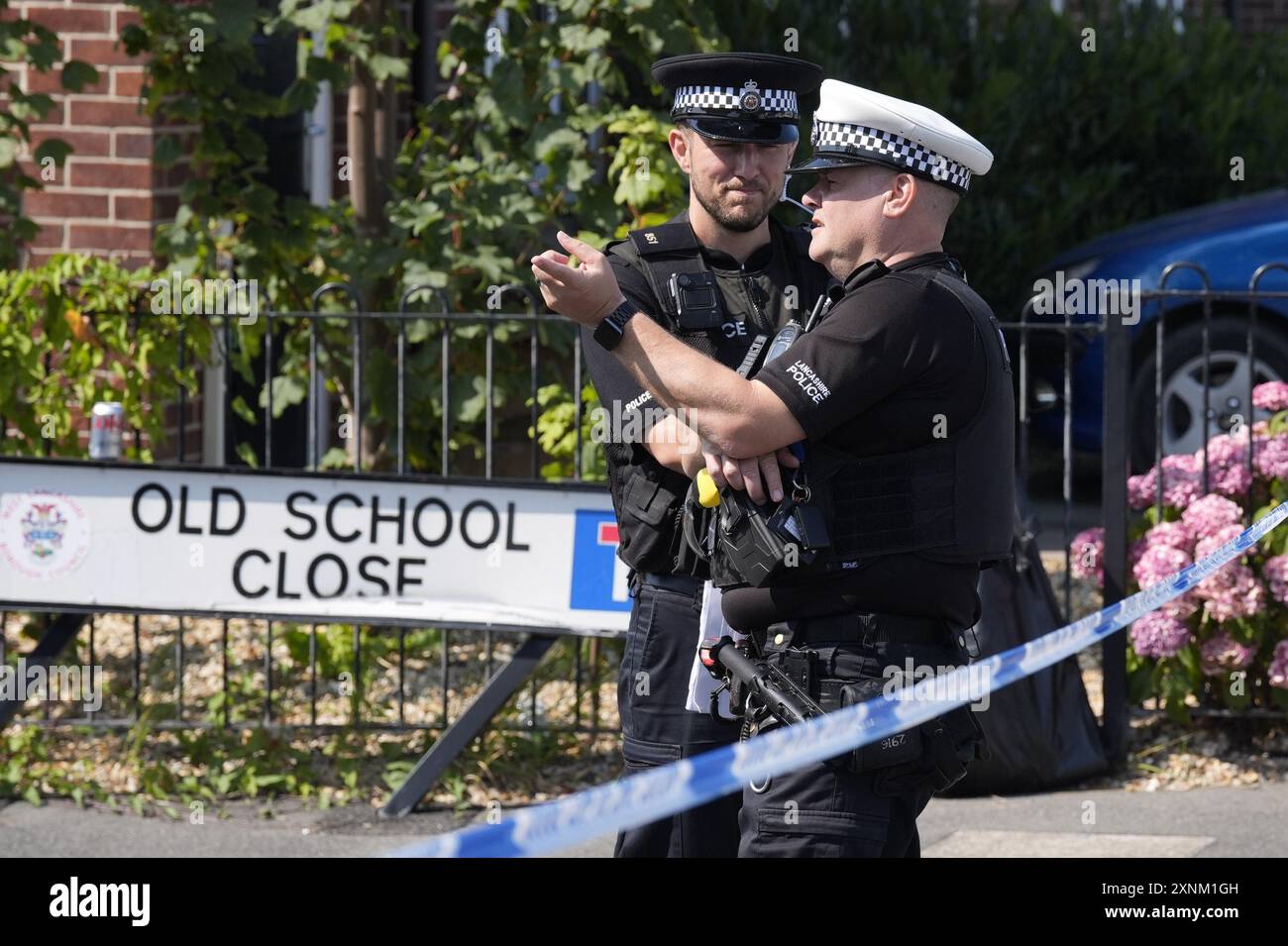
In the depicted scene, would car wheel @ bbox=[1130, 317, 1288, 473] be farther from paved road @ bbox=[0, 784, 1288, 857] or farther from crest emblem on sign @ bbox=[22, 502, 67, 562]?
crest emblem on sign @ bbox=[22, 502, 67, 562]

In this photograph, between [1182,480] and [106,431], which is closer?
[106,431]

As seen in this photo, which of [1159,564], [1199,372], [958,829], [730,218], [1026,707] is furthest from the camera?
[1199,372]

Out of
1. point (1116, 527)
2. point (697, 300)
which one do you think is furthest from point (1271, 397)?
point (697, 300)

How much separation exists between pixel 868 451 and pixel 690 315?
79 cm

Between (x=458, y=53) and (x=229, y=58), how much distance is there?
87cm

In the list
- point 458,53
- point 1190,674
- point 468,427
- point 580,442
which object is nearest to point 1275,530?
point 1190,674

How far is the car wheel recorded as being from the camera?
875 centimetres

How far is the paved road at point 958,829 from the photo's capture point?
18.0 ft

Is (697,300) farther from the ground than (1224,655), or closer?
farther from the ground

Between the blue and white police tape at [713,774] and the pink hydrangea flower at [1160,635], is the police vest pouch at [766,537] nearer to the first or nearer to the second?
the blue and white police tape at [713,774]

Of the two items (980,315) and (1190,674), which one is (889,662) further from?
(1190,674)

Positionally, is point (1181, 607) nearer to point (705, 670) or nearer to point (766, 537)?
point (705, 670)

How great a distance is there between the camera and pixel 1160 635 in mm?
6109

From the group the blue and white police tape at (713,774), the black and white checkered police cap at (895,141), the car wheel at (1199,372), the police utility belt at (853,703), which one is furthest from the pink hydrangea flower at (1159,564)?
the black and white checkered police cap at (895,141)
